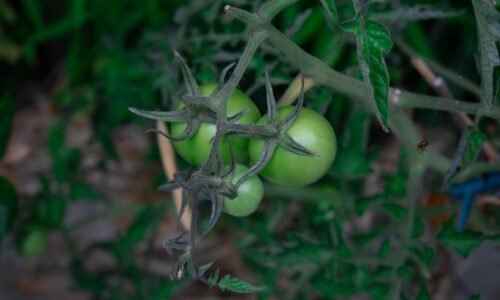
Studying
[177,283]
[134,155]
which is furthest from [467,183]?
[134,155]

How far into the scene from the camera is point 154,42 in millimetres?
1451

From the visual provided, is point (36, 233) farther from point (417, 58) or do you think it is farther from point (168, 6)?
point (417, 58)

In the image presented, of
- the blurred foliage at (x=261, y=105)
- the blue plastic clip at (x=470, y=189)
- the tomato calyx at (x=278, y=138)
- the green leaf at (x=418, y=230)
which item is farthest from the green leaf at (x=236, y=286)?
the blue plastic clip at (x=470, y=189)

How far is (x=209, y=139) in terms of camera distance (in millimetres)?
740

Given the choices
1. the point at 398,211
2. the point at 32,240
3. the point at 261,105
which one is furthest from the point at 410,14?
the point at 32,240

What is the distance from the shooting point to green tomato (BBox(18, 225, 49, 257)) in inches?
61.3

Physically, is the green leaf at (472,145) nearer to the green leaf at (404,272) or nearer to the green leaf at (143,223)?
the green leaf at (404,272)

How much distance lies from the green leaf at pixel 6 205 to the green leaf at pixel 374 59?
2.81ft

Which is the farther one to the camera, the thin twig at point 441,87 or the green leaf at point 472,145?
the thin twig at point 441,87

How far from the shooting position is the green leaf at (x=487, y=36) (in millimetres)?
692

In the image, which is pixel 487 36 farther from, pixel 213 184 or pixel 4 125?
pixel 4 125

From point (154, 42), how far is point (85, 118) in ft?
3.45

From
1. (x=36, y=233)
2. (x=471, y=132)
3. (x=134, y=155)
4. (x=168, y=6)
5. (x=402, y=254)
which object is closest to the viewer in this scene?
(x=471, y=132)

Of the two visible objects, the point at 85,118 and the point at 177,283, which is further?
the point at 85,118
